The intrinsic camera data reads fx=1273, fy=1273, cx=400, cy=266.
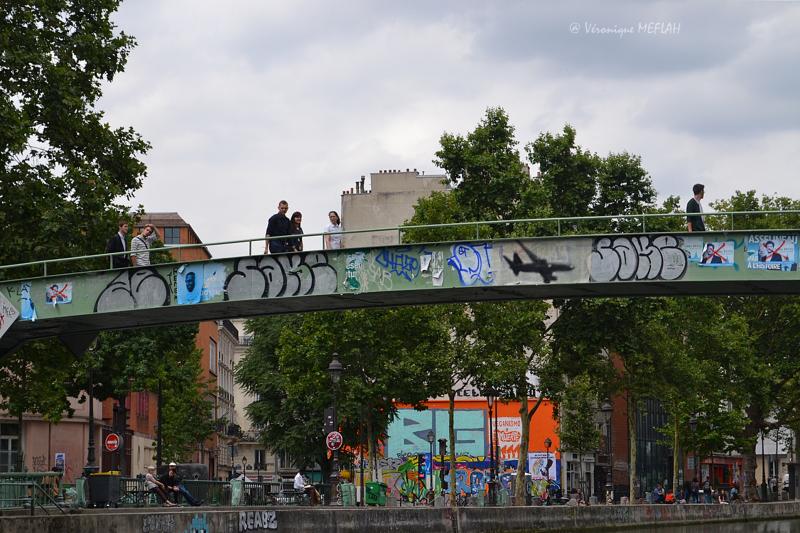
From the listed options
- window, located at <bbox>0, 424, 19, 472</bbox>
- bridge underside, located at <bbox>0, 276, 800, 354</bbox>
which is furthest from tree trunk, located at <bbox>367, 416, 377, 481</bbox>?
bridge underside, located at <bbox>0, 276, 800, 354</bbox>

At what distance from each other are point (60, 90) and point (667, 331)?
39728mm

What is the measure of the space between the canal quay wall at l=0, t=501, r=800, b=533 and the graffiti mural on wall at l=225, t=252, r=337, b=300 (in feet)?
21.7

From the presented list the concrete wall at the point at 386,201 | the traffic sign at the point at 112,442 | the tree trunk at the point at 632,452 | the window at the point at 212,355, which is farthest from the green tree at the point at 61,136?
the window at the point at 212,355

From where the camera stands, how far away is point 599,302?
4969 centimetres

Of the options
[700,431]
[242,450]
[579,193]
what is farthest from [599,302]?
[242,450]

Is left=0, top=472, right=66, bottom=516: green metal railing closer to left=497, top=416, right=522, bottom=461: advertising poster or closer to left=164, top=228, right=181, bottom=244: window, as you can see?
left=497, top=416, right=522, bottom=461: advertising poster

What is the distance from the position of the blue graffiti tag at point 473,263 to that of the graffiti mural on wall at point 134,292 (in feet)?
19.8

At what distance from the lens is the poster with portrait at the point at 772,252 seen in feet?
77.7

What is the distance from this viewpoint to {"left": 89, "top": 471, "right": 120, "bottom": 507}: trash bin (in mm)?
32094

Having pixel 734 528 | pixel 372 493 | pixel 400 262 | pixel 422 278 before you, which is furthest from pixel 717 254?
pixel 734 528

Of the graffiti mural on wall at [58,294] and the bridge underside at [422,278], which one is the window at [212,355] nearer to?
the bridge underside at [422,278]

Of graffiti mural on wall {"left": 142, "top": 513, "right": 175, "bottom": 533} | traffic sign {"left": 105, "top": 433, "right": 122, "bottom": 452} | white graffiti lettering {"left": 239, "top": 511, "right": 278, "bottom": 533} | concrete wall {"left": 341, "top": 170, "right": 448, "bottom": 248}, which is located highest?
concrete wall {"left": 341, "top": 170, "right": 448, "bottom": 248}

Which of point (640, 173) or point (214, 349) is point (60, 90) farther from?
point (214, 349)

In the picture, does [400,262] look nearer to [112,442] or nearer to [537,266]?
[537,266]
